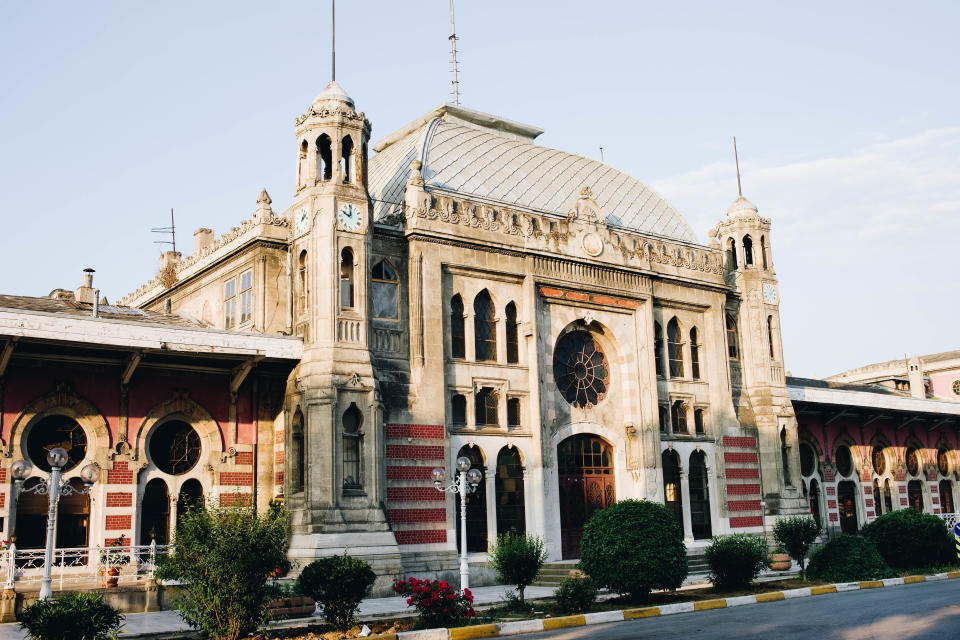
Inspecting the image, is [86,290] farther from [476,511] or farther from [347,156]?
[476,511]

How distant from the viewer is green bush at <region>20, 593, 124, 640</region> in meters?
14.1

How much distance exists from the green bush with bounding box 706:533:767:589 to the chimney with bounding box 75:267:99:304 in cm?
2075

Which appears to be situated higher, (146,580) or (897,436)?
(897,436)

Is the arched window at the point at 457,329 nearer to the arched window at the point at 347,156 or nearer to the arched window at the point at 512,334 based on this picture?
the arched window at the point at 512,334

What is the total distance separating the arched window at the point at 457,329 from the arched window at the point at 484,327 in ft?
1.43

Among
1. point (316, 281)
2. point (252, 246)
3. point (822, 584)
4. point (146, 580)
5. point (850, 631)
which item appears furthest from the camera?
point (252, 246)

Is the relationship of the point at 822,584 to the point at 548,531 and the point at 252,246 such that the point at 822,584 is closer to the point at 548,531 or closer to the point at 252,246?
the point at 548,531

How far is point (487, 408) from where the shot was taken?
28953 millimetres

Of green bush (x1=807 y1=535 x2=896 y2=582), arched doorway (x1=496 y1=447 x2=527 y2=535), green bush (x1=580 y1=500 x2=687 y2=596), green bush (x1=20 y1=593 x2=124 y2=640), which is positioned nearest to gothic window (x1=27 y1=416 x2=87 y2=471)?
green bush (x1=20 y1=593 x2=124 y2=640)

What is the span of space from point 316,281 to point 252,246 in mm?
3838

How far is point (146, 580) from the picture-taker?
21891mm

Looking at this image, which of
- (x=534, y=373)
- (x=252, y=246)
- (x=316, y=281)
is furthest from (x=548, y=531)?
(x=252, y=246)

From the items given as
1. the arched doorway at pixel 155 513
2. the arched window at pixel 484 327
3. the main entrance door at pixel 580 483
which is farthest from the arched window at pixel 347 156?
the main entrance door at pixel 580 483

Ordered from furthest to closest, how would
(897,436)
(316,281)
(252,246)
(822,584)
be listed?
1. (897,436)
2. (252,246)
3. (316,281)
4. (822,584)
